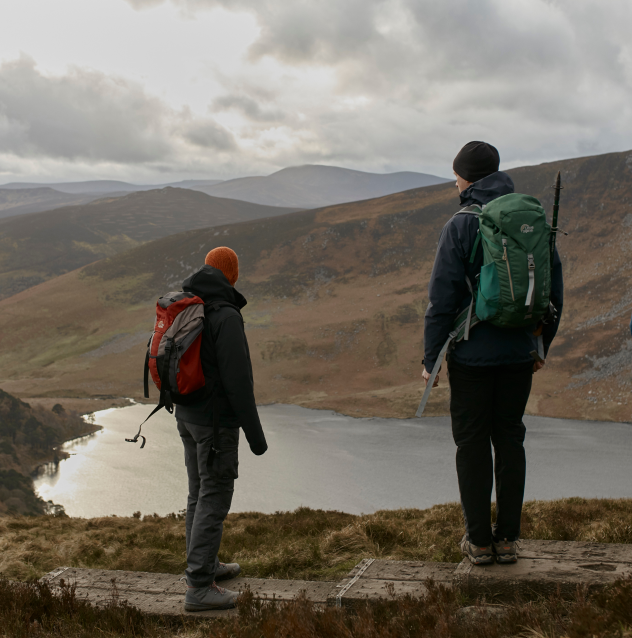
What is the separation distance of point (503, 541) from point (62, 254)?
11045cm

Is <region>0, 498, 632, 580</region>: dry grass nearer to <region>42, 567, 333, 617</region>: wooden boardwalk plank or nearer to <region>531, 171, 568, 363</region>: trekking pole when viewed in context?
<region>42, 567, 333, 617</region>: wooden boardwalk plank

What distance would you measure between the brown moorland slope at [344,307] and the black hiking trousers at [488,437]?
23016 millimetres

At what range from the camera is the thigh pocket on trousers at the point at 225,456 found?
3314mm

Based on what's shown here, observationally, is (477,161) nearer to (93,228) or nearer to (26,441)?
(26,441)

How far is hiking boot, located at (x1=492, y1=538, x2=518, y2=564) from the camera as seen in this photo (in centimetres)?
308

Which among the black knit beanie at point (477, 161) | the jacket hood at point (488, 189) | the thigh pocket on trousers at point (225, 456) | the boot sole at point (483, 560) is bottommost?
the boot sole at point (483, 560)

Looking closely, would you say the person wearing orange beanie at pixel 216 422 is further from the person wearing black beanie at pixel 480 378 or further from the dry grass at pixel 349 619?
the person wearing black beanie at pixel 480 378

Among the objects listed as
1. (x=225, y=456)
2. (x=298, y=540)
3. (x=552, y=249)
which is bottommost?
(x=298, y=540)

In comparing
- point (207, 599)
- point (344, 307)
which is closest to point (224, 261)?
point (207, 599)

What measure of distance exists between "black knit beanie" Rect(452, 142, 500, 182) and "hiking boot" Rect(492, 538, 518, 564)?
2218 mm

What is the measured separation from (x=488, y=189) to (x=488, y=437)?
147 centimetres

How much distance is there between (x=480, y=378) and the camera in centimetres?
296

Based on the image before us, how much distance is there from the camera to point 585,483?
17469mm

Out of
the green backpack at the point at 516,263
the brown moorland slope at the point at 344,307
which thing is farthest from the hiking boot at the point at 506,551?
the brown moorland slope at the point at 344,307
